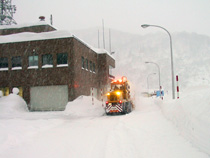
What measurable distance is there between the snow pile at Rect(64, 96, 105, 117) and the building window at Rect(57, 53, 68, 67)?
4085mm

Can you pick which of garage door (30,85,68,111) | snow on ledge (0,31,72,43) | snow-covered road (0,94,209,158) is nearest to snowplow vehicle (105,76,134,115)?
garage door (30,85,68,111)

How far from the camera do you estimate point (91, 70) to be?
31.4 metres

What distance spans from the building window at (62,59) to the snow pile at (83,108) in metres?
4.09

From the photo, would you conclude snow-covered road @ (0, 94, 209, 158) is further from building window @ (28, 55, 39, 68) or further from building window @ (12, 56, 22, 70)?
building window @ (12, 56, 22, 70)

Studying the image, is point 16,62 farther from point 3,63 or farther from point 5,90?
point 5,90

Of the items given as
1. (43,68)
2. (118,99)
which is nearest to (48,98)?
(43,68)

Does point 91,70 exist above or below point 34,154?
above

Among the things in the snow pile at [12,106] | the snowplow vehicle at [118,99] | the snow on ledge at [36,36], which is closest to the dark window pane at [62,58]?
the snow on ledge at [36,36]

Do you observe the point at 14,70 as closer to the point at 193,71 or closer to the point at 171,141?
the point at 171,141

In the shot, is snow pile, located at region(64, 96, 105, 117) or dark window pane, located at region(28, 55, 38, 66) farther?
dark window pane, located at region(28, 55, 38, 66)

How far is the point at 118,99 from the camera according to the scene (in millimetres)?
18547

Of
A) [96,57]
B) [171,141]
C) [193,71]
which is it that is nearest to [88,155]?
[171,141]

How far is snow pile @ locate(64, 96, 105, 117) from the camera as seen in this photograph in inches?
786

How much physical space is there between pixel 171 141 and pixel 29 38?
21069mm
